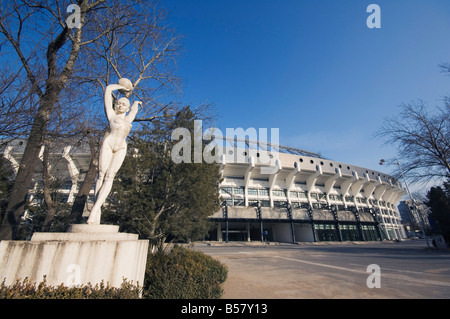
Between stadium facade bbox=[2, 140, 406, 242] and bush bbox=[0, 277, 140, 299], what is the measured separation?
102 ft

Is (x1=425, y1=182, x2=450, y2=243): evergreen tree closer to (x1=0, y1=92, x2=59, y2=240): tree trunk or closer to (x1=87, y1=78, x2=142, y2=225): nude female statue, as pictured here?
(x1=87, y1=78, x2=142, y2=225): nude female statue

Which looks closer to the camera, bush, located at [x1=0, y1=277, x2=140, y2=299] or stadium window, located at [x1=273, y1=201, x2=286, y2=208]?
bush, located at [x1=0, y1=277, x2=140, y2=299]

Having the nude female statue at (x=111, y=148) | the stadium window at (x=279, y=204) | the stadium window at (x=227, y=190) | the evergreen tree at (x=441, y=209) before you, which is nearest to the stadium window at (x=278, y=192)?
the stadium window at (x=279, y=204)

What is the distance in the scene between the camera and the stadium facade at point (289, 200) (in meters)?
36.3

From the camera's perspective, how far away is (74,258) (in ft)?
10.0

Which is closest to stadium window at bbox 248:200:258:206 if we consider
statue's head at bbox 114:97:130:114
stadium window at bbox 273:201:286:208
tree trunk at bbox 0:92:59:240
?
stadium window at bbox 273:201:286:208

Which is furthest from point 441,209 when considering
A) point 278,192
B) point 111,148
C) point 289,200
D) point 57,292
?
point 57,292

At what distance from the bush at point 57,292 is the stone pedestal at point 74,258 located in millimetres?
130

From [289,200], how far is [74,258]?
40950 mm

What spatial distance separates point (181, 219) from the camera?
9477mm

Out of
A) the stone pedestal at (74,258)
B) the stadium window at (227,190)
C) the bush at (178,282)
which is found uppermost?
the stadium window at (227,190)

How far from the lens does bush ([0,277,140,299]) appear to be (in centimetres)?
233

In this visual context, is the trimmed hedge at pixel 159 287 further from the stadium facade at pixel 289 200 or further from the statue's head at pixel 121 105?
the stadium facade at pixel 289 200
